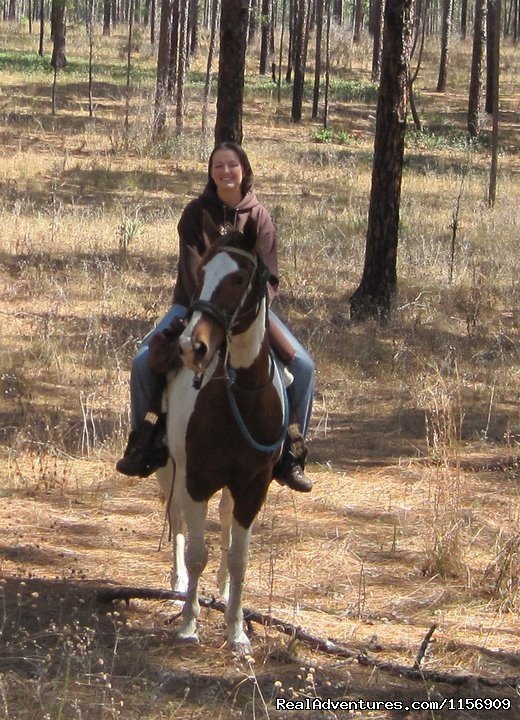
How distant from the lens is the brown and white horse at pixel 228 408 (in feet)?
14.4

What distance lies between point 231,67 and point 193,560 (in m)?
9.25

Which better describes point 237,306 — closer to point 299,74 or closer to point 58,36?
point 299,74

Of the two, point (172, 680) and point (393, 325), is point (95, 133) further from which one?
point (172, 680)

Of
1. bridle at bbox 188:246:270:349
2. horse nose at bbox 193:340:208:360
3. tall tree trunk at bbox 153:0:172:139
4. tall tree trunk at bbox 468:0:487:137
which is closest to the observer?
horse nose at bbox 193:340:208:360

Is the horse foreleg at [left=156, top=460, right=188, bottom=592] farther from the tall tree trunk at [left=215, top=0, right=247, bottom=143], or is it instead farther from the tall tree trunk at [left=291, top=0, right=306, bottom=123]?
the tall tree trunk at [left=291, top=0, right=306, bottom=123]

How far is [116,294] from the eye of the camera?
1337 cm

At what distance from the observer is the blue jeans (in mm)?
5418

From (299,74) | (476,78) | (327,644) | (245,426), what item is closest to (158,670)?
(327,644)

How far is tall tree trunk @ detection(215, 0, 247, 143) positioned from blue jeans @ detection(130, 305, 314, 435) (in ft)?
26.9

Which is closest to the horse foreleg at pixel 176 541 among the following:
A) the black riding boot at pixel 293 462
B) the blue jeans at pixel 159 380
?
the blue jeans at pixel 159 380

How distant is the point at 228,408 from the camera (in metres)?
4.86

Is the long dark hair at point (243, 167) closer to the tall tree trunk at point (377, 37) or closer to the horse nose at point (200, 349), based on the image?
the horse nose at point (200, 349)

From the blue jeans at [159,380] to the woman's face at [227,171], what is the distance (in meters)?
0.61

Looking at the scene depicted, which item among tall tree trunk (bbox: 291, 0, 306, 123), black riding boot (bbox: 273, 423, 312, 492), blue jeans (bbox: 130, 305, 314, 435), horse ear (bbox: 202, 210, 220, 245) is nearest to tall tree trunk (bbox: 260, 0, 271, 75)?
tall tree trunk (bbox: 291, 0, 306, 123)
